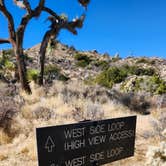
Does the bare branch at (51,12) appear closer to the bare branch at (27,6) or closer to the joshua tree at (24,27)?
the joshua tree at (24,27)

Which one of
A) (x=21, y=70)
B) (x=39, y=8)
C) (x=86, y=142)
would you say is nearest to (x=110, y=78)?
(x=39, y=8)

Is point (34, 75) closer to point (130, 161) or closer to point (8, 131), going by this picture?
point (8, 131)

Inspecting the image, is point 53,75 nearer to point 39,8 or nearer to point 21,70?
point 39,8

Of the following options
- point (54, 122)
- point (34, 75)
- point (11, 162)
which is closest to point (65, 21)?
point (34, 75)

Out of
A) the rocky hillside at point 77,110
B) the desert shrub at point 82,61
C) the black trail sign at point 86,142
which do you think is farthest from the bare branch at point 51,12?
the desert shrub at point 82,61

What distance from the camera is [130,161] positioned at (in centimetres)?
562

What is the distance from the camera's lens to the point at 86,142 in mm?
3713

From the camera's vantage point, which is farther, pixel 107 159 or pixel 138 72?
pixel 138 72

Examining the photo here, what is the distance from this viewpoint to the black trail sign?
11.2ft

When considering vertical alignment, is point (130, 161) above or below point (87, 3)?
below

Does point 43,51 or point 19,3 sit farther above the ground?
point 19,3

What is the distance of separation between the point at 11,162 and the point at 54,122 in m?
2.47

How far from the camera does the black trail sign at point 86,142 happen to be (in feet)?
11.2

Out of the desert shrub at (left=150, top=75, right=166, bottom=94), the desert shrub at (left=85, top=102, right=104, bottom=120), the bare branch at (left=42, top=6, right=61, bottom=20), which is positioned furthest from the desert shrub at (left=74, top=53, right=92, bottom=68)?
the desert shrub at (left=85, top=102, right=104, bottom=120)
